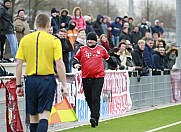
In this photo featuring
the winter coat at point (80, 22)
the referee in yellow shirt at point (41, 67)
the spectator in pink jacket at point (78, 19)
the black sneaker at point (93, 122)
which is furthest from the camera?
the winter coat at point (80, 22)

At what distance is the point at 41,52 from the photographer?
983 centimetres

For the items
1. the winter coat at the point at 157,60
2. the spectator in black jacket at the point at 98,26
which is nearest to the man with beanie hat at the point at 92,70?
the winter coat at the point at 157,60

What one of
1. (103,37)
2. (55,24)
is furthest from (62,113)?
(55,24)

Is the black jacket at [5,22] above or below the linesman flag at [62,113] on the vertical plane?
above

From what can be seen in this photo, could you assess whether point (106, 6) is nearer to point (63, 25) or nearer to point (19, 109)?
point (63, 25)

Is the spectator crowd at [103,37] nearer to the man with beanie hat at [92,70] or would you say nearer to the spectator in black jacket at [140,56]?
the spectator in black jacket at [140,56]

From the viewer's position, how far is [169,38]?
38.6 meters

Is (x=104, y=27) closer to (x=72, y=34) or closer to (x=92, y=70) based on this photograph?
(x=72, y=34)

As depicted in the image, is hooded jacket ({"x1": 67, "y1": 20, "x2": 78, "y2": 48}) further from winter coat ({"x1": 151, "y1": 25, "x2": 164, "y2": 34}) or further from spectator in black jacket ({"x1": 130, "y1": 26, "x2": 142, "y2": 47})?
winter coat ({"x1": 151, "y1": 25, "x2": 164, "y2": 34})

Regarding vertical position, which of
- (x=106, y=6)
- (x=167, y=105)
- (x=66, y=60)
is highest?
(x=106, y=6)

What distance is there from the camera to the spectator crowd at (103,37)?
16750mm

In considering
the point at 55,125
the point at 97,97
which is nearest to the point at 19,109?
the point at 55,125

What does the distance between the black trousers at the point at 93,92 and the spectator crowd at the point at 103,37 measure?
2.01 m

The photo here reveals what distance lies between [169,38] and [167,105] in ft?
61.6
